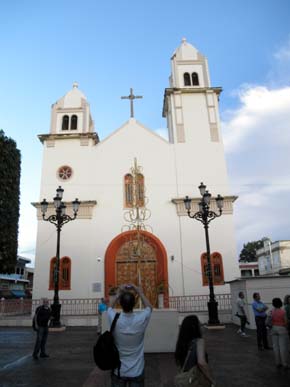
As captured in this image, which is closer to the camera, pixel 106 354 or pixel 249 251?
pixel 106 354

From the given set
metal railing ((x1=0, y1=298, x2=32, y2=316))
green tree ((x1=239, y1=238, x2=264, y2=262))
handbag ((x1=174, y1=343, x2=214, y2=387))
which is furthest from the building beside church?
green tree ((x1=239, y1=238, x2=264, y2=262))

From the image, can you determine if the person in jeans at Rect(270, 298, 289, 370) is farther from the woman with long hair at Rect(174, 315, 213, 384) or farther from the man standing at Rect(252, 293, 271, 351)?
the woman with long hair at Rect(174, 315, 213, 384)

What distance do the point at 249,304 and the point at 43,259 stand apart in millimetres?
11641

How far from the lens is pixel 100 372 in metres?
6.11

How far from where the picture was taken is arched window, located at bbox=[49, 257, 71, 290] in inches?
695

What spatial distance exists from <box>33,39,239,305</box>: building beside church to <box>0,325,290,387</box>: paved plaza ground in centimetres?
743

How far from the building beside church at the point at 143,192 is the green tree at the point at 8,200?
2.91m

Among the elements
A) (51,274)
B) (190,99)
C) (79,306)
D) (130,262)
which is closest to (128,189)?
(130,262)

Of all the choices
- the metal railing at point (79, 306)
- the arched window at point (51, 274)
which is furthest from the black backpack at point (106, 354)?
the arched window at point (51, 274)

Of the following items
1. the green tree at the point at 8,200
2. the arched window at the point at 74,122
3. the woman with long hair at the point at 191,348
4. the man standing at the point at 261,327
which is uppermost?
the arched window at the point at 74,122

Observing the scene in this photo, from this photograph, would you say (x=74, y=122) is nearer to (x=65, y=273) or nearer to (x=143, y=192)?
(x=143, y=192)

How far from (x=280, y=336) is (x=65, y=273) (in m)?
13.9

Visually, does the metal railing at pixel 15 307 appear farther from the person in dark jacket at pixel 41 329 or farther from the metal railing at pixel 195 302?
the person in dark jacket at pixel 41 329

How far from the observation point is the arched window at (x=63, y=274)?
17641mm
